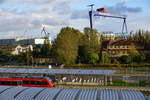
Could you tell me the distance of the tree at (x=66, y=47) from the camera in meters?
50.4

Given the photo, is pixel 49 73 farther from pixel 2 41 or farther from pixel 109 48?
pixel 2 41

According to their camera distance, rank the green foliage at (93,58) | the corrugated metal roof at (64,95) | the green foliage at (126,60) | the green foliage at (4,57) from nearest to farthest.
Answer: the corrugated metal roof at (64,95) < the green foliage at (126,60) < the green foliage at (93,58) < the green foliage at (4,57)

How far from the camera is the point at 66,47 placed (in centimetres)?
5069

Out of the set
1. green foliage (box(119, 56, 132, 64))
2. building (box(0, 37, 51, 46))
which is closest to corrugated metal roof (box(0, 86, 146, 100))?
green foliage (box(119, 56, 132, 64))

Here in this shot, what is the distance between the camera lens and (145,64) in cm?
4784

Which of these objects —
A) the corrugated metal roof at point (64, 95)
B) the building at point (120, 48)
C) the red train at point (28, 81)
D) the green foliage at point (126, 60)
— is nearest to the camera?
the corrugated metal roof at point (64, 95)

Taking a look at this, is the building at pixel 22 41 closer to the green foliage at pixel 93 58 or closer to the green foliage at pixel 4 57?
the green foliage at pixel 4 57

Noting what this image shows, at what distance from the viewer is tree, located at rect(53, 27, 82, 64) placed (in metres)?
50.4

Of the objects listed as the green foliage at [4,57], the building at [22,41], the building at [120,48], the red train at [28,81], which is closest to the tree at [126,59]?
the building at [120,48]

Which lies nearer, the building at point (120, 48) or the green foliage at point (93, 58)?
the green foliage at point (93, 58)

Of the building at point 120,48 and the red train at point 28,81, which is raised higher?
the building at point 120,48

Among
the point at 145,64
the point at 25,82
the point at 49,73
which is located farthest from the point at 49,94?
the point at 145,64

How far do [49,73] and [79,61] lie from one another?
23846mm

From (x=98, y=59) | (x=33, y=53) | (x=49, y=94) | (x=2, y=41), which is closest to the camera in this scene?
(x=49, y=94)
